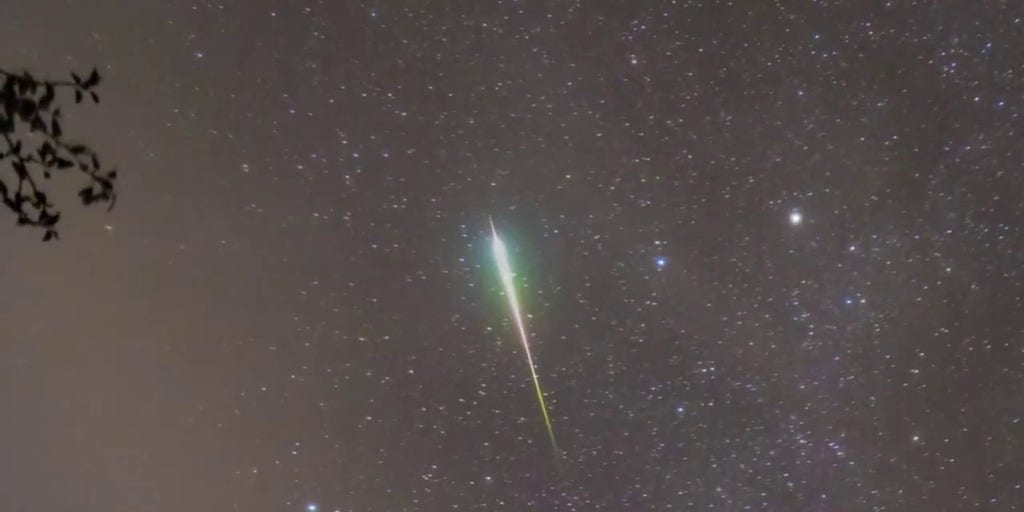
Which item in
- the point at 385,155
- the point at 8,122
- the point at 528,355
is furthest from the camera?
the point at 528,355

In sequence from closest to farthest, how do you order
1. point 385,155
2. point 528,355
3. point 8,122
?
point 8,122, point 385,155, point 528,355

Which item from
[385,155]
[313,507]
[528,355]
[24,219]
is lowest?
Answer: [24,219]

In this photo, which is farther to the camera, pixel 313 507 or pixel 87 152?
pixel 313 507

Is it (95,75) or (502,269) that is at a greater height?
(502,269)

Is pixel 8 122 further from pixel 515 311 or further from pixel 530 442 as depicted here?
pixel 530 442

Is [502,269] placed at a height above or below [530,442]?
above

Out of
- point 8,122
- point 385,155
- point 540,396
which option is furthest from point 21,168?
point 540,396

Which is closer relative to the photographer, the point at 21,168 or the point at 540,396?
the point at 21,168

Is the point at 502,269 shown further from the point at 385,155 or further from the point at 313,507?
the point at 313,507

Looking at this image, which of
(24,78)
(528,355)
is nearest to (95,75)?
(24,78)
